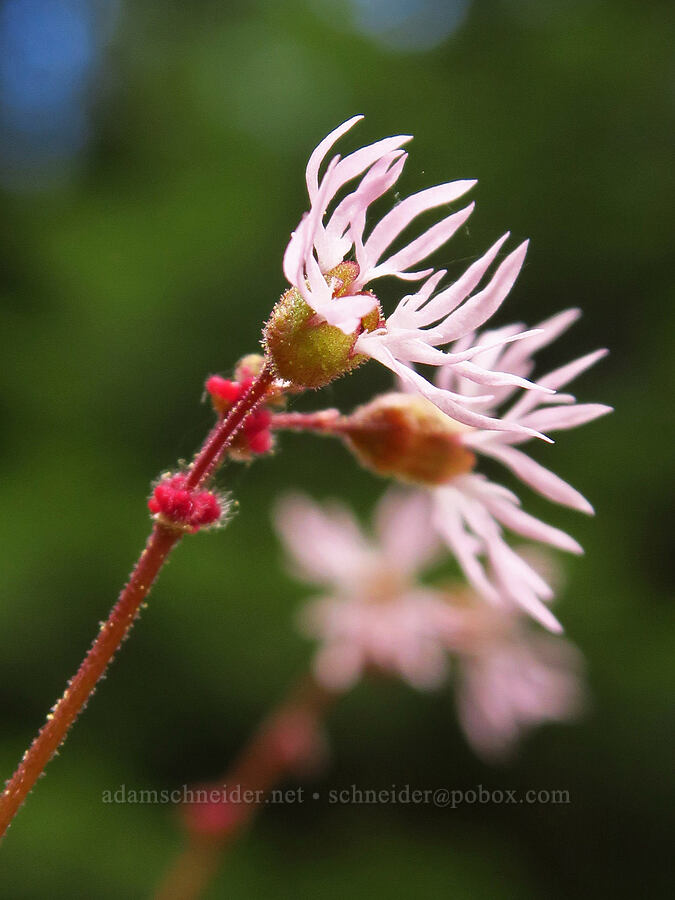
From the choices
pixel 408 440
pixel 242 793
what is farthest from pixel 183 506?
pixel 242 793

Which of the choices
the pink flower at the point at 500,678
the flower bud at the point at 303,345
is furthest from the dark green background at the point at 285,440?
the flower bud at the point at 303,345

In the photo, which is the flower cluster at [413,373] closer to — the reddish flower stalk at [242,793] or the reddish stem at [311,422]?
the reddish stem at [311,422]

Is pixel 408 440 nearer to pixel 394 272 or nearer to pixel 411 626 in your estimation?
pixel 394 272

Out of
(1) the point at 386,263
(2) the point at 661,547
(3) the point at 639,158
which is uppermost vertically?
(3) the point at 639,158

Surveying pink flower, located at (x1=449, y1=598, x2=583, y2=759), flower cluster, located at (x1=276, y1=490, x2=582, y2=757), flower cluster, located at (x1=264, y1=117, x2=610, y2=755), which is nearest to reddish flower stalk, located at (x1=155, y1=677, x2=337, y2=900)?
flower cluster, located at (x1=276, y1=490, x2=582, y2=757)

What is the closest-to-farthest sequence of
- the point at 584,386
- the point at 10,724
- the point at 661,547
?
the point at 10,724, the point at 661,547, the point at 584,386

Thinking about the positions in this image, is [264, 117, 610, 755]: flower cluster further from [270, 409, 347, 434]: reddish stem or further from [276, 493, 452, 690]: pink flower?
[276, 493, 452, 690]: pink flower

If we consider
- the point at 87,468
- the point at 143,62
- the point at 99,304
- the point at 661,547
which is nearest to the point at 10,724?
the point at 87,468

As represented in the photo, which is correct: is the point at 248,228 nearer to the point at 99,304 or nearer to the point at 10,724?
the point at 99,304
